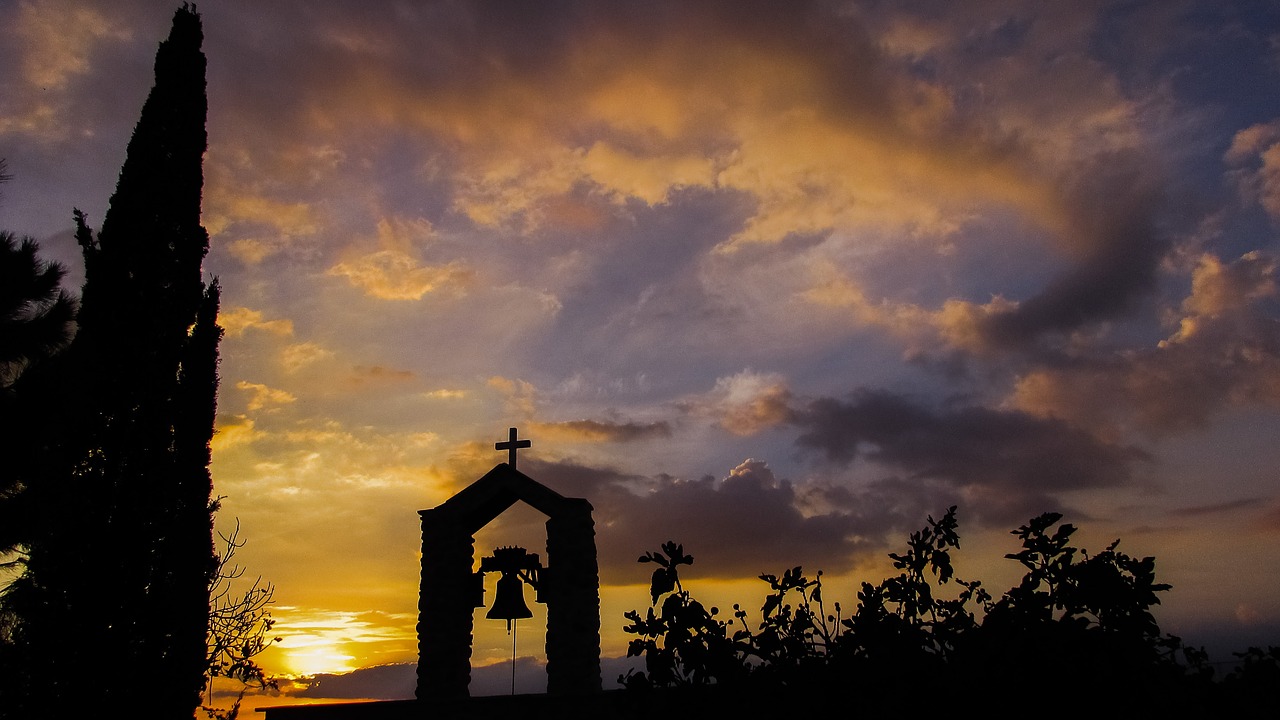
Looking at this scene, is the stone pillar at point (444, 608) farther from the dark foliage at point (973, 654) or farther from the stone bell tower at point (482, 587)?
the dark foliage at point (973, 654)

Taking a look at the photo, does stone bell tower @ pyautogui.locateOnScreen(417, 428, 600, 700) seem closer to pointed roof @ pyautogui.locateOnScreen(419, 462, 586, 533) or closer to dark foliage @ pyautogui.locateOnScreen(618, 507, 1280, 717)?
pointed roof @ pyautogui.locateOnScreen(419, 462, 586, 533)

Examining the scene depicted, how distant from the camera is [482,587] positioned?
14.6 metres

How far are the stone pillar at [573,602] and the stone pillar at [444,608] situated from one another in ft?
4.94

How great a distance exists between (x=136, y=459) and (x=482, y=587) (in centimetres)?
651

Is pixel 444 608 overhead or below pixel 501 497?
below

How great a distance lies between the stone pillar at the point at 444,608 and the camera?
13.8 meters

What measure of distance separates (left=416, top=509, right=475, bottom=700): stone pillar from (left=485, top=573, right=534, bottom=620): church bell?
41 centimetres

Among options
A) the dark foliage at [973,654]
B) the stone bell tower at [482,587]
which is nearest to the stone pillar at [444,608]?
the stone bell tower at [482,587]

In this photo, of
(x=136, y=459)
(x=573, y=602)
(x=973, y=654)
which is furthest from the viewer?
(x=136, y=459)

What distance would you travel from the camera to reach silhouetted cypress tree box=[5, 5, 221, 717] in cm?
1398

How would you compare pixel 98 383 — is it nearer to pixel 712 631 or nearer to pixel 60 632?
pixel 60 632

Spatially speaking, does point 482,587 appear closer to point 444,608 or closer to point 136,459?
point 444,608

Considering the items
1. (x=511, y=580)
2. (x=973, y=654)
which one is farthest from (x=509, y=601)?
(x=973, y=654)

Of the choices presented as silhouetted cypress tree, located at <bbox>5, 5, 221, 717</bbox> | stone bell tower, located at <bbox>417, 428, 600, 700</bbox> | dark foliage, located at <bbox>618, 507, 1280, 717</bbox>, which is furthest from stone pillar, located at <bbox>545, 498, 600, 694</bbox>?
dark foliage, located at <bbox>618, 507, 1280, 717</bbox>
